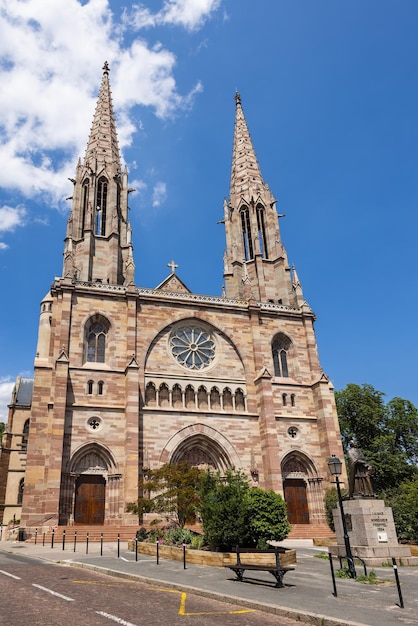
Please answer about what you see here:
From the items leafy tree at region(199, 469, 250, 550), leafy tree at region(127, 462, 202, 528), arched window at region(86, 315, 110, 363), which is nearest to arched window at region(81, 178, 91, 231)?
arched window at region(86, 315, 110, 363)

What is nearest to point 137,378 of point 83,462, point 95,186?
point 83,462

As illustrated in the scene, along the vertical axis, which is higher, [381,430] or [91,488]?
[381,430]

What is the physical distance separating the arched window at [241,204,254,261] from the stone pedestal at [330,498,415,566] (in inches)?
1094

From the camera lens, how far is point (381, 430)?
145 ft

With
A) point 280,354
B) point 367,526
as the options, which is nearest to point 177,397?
point 280,354

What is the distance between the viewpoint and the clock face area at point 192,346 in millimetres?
33562

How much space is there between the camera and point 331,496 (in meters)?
29.2

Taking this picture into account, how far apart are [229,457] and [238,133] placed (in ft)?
110

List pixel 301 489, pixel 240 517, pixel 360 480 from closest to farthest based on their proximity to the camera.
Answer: pixel 240 517
pixel 360 480
pixel 301 489

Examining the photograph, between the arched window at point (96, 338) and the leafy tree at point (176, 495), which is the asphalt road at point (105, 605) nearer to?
the leafy tree at point (176, 495)

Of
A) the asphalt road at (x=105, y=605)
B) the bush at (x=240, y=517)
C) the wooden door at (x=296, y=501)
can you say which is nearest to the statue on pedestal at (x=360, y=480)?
the bush at (x=240, y=517)

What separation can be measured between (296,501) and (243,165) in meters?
30.8

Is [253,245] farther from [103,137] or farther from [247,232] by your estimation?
[103,137]

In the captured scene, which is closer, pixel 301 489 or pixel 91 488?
pixel 91 488
